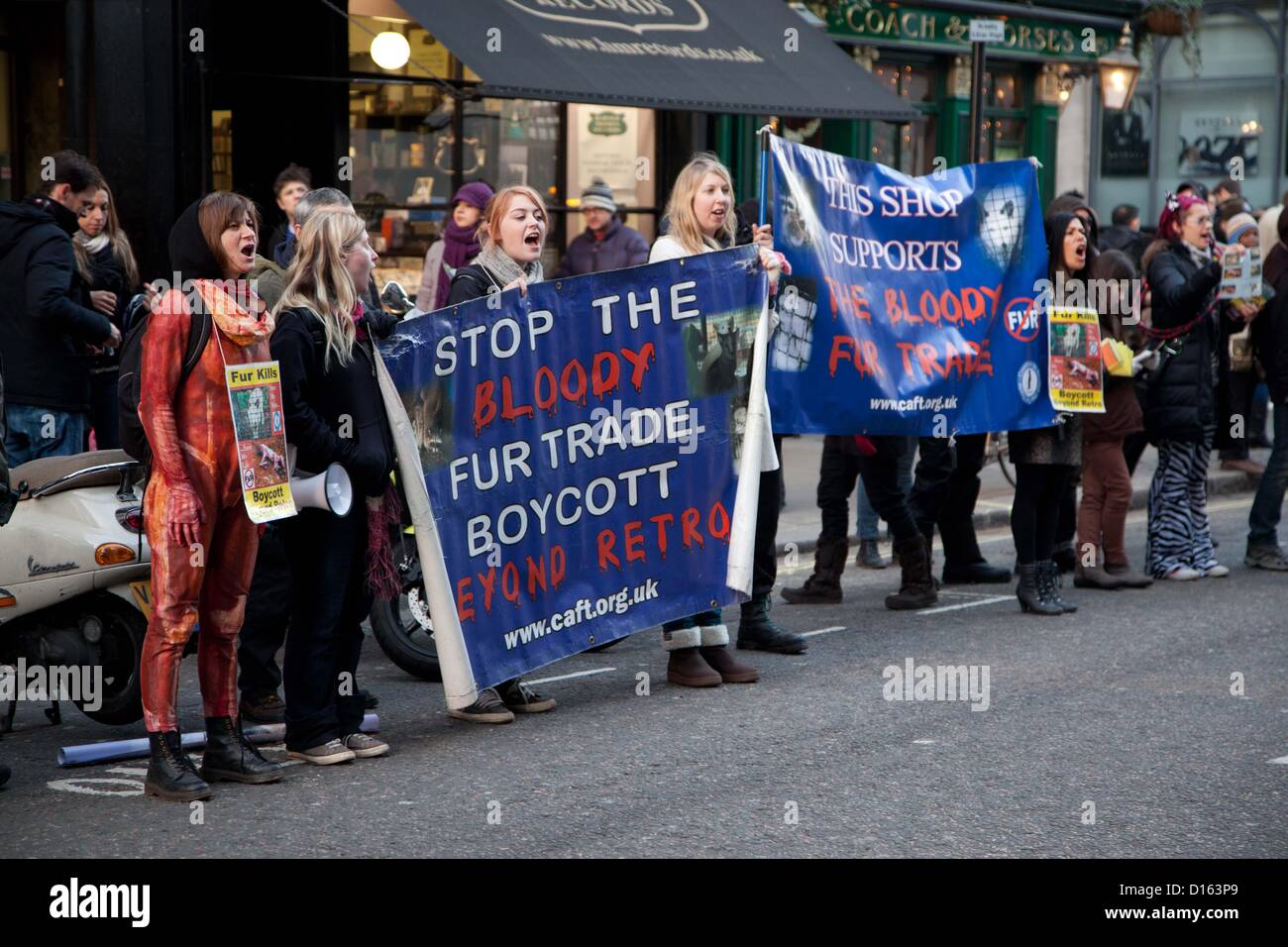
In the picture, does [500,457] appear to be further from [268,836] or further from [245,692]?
[268,836]

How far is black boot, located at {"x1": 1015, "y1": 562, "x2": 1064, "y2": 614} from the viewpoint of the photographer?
8773 mm

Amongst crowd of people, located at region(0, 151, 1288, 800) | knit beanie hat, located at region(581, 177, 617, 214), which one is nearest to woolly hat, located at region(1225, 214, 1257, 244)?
crowd of people, located at region(0, 151, 1288, 800)

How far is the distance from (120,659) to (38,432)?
2.17 meters

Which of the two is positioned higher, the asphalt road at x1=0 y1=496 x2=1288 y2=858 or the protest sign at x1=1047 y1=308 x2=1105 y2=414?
the protest sign at x1=1047 y1=308 x2=1105 y2=414

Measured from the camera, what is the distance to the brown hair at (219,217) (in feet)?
18.5

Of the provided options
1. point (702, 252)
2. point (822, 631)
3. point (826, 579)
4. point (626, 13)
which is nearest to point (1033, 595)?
point (826, 579)

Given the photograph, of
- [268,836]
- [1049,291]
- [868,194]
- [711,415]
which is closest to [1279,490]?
[1049,291]

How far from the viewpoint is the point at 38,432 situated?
8.27m

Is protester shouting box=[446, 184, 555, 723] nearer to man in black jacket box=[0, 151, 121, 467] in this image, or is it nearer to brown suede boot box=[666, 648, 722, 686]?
brown suede boot box=[666, 648, 722, 686]

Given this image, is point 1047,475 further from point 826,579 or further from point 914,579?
point 826,579

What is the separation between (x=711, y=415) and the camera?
7156 millimetres

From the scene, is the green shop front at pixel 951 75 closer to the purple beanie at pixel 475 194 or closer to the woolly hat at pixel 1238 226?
the woolly hat at pixel 1238 226

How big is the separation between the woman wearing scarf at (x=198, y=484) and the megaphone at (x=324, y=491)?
0.20 metres

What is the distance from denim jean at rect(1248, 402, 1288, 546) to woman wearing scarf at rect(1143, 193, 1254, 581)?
0.43 meters
